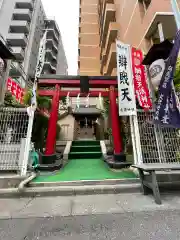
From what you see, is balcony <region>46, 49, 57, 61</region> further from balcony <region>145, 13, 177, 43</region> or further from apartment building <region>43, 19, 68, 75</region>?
balcony <region>145, 13, 177, 43</region>

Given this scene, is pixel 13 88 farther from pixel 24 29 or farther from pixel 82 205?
pixel 24 29

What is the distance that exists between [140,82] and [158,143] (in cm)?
248

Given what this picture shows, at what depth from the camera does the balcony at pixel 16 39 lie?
1036 inches

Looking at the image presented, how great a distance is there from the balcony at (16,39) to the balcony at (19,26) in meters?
1.95

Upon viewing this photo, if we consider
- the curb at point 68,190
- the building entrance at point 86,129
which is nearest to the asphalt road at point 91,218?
the curb at point 68,190

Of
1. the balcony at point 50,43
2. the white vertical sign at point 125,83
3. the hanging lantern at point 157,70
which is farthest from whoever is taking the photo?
the balcony at point 50,43

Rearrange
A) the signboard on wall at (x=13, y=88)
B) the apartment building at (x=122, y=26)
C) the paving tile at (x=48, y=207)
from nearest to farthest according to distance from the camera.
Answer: the paving tile at (x=48, y=207) < the apartment building at (x=122, y=26) < the signboard on wall at (x=13, y=88)

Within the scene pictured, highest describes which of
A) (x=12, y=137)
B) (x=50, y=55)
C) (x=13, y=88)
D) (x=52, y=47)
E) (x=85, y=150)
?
(x=52, y=47)

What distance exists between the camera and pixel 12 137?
4820 mm

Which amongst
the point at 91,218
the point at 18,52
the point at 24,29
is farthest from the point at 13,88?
the point at 24,29

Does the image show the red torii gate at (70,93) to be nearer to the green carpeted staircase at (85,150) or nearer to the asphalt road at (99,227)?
the green carpeted staircase at (85,150)

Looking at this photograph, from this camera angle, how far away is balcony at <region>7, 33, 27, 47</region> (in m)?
26.3

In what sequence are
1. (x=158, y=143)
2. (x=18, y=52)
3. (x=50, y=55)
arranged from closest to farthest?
(x=158, y=143)
(x=18, y=52)
(x=50, y=55)

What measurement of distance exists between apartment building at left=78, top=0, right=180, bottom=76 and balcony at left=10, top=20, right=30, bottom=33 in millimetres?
10916
